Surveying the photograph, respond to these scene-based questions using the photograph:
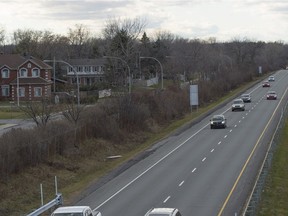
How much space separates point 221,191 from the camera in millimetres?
29062

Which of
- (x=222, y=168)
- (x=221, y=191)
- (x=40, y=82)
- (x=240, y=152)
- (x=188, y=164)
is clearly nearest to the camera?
(x=221, y=191)

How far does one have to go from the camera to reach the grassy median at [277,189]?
996 inches

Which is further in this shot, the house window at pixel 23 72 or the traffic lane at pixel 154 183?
the house window at pixel 23 72

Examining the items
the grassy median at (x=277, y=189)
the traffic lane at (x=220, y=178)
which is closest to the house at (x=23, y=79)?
the traffic lane at (x=220, y=178)

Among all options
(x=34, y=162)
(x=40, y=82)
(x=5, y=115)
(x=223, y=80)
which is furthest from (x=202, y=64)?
(x=34, y=162)

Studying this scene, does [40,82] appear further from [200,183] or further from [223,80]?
[200,183]

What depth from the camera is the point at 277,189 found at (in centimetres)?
3045

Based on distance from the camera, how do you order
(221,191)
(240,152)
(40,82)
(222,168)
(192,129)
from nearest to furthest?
(221,191) < (222,168) < (240,152) < (192,129) < (40,82)

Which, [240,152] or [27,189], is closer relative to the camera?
[27,189]

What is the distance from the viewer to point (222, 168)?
3609cm

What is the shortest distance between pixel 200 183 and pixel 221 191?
2695 mm

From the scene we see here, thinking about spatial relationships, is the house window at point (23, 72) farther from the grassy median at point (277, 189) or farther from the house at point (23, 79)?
the grassy median at point (277, 189)

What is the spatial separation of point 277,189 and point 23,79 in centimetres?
6964

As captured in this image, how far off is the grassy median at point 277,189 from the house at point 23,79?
57.1 metres
